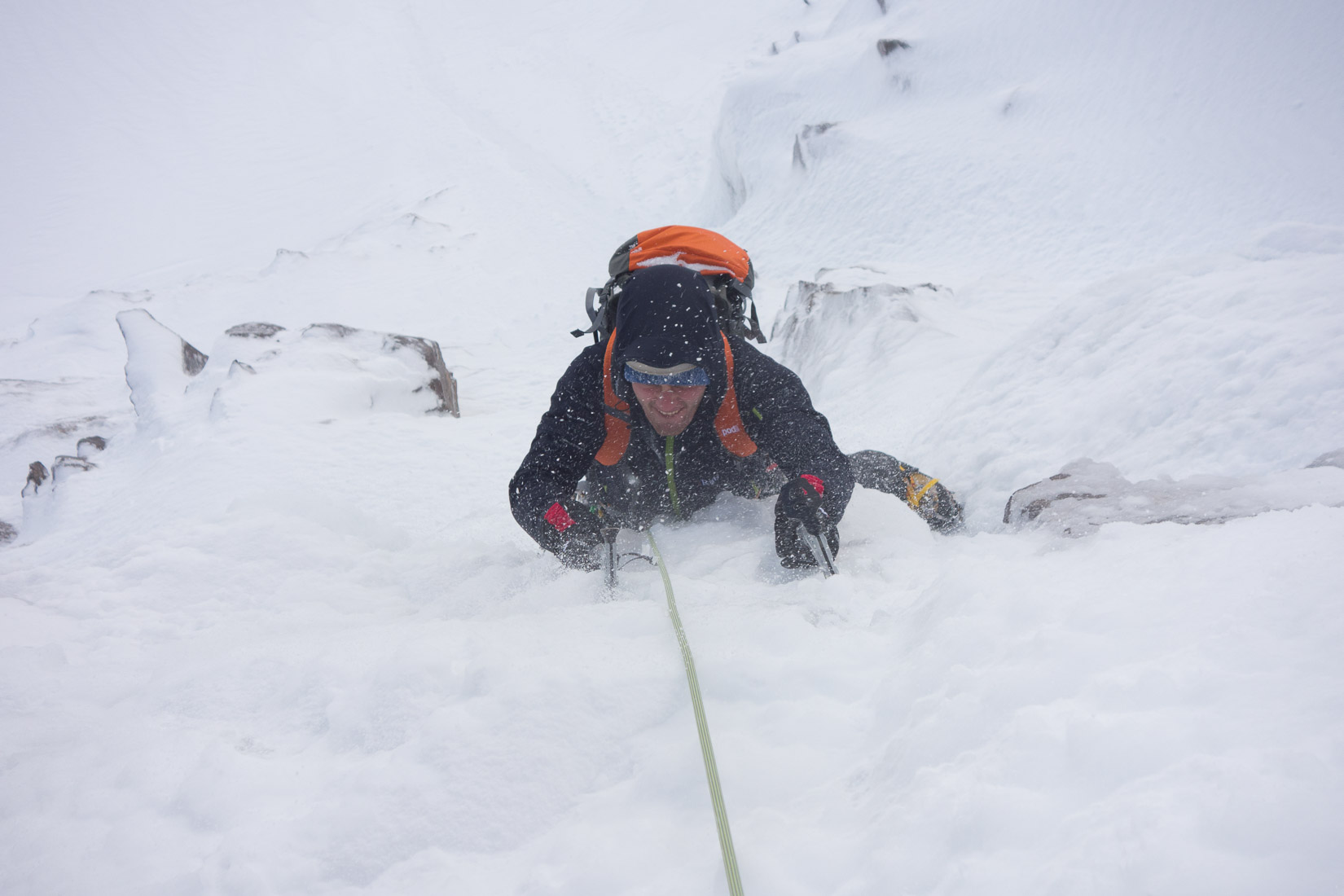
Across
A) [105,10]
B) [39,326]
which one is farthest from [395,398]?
[105,10]

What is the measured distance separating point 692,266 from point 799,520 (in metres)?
0.98

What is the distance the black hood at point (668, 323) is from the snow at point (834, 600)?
0.68m

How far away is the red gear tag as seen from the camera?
2385mm

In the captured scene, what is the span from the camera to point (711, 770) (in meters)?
1.18

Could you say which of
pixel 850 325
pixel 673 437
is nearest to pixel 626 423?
pixel 673 437

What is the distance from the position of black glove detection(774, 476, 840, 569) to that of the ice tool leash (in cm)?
59

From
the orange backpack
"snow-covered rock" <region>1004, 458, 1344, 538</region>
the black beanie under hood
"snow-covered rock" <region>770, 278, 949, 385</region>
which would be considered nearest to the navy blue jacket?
the black beanie under hood

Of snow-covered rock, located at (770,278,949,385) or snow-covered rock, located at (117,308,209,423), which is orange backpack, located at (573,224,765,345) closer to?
snow-covered rock, located at (770,278,949,385)

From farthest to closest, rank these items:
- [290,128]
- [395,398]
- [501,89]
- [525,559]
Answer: [290,128] → [501,89] → [395,398] → [525,559]

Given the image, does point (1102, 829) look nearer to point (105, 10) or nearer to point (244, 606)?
point (244, 606)

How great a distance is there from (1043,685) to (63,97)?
3824 centimetres

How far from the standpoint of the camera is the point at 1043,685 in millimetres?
1114

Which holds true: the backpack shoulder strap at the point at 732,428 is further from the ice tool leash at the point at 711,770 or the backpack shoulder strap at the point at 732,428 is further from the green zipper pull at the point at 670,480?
the ice tool leash at the point at 711,770

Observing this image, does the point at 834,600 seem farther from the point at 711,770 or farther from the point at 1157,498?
the point at 1157,498
